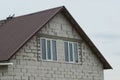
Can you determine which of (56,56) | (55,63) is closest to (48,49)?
(56,56)

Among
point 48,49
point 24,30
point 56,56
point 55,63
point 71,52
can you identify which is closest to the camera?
point 24,30

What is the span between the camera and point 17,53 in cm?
2934

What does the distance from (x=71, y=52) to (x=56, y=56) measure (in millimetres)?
1269

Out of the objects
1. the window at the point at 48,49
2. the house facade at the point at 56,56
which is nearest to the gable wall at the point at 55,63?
the house facade at the point at 56,56

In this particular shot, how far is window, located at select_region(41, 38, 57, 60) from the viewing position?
3097 cm

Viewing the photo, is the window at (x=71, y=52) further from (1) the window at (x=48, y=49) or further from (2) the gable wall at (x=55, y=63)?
(1) the window at (x=48, y=49)

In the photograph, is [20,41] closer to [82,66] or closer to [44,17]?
[44,17]

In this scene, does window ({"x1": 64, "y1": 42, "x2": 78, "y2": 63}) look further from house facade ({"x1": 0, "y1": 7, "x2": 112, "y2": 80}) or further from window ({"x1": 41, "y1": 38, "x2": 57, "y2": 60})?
window ({"x1": 41, "y1": 38, "x2": 57, "y2": 60})

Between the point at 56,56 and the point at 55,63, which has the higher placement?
the point at 56,56

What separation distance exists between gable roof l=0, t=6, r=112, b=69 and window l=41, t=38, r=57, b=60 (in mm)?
1071

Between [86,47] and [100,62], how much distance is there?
4.80 ft

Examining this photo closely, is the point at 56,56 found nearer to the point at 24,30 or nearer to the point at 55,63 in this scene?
the point at 55,63

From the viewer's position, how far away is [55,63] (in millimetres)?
31609

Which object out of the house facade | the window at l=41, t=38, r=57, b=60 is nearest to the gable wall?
the house facade
